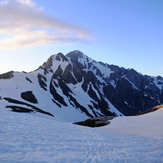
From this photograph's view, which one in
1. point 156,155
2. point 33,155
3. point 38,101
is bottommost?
point 156,155

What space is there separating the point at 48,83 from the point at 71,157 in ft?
459

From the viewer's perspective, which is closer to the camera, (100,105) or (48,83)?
(48,83)

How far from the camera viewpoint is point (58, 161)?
33.3ft

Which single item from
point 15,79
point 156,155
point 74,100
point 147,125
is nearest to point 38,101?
point 15,79

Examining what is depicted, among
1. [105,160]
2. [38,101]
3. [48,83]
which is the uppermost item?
[48,83]

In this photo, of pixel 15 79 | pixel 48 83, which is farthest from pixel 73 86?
pixel 15 79

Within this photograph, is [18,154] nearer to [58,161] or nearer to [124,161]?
[58,161]

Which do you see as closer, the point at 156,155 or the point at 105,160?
the point at 105,160

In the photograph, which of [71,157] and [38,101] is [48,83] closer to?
[38,101]

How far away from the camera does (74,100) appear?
155 m

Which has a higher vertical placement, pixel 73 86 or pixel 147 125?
pixel 73 86

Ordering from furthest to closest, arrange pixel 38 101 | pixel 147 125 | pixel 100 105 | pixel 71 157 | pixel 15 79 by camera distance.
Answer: pixel 100 105, pixel 15 79, pixel 38 101, pixel 147 125, pixel 71 157

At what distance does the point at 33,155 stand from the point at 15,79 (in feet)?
422

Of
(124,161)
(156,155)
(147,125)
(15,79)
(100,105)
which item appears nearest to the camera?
(124,161)
